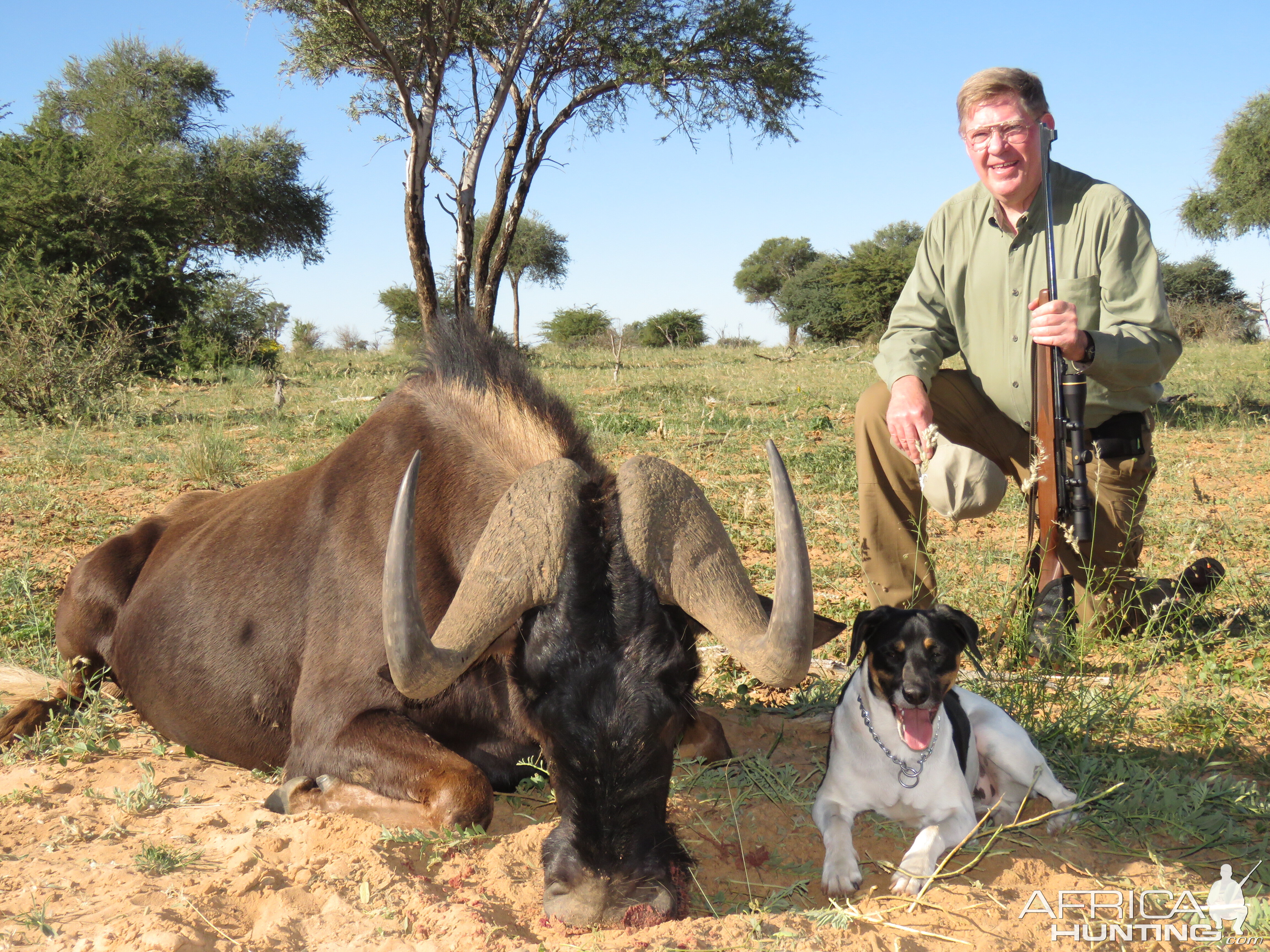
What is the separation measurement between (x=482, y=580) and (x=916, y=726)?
4.33 feet

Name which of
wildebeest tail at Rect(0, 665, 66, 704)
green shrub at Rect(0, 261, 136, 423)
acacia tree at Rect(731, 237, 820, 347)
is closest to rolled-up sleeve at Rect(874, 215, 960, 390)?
wildebeest tail at Rect(0, 665, 66, 704)

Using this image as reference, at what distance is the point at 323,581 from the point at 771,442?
6.30 ft

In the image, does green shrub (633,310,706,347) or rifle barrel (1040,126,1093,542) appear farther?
green shrub (633,310,706,347)

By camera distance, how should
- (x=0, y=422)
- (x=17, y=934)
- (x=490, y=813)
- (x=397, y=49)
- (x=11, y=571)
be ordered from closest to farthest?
(x=17, y=934) < (x=490, y=813) < (x=11, y=571) < (x=0, y=422) < (x=397, y=49)

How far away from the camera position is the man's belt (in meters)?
4.38

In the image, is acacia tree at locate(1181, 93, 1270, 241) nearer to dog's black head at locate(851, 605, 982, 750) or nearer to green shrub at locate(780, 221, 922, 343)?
green shrub at locate(780, 221, 922, 343)

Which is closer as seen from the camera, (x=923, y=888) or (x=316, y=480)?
(x=923, y=888)

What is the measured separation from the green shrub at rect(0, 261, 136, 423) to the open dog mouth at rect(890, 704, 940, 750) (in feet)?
32.7

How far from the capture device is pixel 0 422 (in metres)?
10.1

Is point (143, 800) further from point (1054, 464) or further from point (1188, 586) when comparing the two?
point (1188, 586)

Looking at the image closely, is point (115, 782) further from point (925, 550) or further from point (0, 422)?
point (0, 422)

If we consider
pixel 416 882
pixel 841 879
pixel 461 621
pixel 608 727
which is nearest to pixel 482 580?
pixel 461 621

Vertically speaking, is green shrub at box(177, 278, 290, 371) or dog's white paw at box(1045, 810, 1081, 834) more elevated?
green shrub at box(177, 278, 290, 371)

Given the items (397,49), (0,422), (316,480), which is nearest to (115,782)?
(316,480)
